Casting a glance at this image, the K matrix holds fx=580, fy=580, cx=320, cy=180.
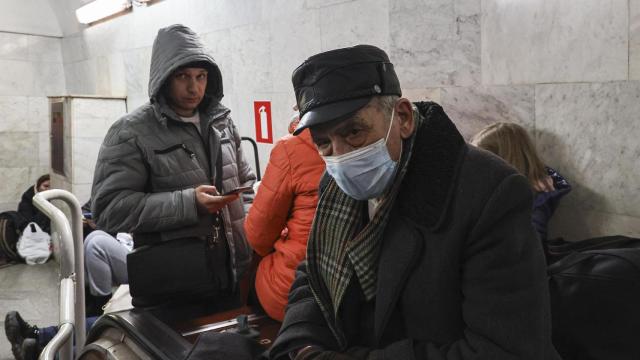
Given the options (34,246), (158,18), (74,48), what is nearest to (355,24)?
(158,18)

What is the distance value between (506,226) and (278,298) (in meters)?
1.29

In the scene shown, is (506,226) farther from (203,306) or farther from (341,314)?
(203,306)

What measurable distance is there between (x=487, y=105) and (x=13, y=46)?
8.24m

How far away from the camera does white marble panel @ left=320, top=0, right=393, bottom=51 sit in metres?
3.67

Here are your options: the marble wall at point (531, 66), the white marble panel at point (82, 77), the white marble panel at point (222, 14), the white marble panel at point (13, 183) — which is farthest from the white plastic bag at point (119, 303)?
the white marble panel at point (13, 183)

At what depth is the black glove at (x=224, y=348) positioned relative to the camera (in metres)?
1.71

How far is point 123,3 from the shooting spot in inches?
266

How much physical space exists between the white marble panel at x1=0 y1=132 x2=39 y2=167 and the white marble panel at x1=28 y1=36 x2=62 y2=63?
1.23 metres

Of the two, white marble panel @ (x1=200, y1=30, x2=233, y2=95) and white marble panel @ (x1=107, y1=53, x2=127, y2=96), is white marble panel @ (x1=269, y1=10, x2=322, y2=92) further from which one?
white marble panel @ (x1=107, y1=53, x2=127, y2=96)

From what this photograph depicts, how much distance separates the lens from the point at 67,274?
2.51 metres

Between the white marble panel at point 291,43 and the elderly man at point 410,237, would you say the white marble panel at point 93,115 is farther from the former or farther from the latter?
the elderly man at point 410,237

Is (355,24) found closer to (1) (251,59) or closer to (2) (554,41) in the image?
(1) (251,59)

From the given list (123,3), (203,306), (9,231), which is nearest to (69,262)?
(203,306)

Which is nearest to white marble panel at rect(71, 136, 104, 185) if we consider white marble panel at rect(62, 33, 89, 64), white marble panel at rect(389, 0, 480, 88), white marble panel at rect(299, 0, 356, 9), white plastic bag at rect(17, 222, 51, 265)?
white plastic bag at rect(17, 222, 51, 265)
